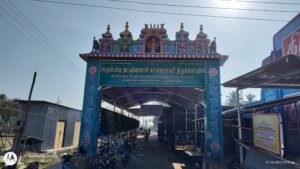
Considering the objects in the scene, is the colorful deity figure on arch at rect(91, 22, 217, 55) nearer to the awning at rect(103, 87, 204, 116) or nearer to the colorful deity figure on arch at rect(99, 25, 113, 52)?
the colorful deity figure on arch at rect(99, 25, 113, 52)

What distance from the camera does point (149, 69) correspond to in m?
9.05

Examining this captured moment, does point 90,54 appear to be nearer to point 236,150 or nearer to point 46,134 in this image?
point 236,150

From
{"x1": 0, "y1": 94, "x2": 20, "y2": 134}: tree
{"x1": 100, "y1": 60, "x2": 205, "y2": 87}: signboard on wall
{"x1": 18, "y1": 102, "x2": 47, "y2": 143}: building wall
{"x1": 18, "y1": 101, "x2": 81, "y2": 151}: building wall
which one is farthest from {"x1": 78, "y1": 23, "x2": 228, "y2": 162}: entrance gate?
{"x1": 0, "y1": 94, "x2": 20, "y2": 134}: tree

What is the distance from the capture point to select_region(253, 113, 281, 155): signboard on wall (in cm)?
461

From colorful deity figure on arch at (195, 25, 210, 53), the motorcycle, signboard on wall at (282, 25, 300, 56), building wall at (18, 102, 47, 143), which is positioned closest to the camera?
the motorcycle

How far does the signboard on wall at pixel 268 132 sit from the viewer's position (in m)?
4.61

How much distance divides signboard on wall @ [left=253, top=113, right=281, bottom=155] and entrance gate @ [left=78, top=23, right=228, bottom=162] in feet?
9.56

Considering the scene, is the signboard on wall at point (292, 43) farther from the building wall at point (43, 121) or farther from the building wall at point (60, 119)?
the building wall at point (60, 119)

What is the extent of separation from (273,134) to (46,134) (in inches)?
703

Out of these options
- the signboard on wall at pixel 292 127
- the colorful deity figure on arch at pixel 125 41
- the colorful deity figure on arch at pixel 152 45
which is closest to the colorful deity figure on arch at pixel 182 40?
the colorful deity figure on arch at pixel 152 45

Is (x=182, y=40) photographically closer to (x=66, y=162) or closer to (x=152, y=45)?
(x=152, y=45)

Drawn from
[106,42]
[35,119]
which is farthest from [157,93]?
[35,119]

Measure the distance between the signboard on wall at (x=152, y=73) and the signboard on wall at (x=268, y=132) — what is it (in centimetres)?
357

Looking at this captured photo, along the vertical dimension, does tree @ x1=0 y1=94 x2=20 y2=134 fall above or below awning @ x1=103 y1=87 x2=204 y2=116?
below
